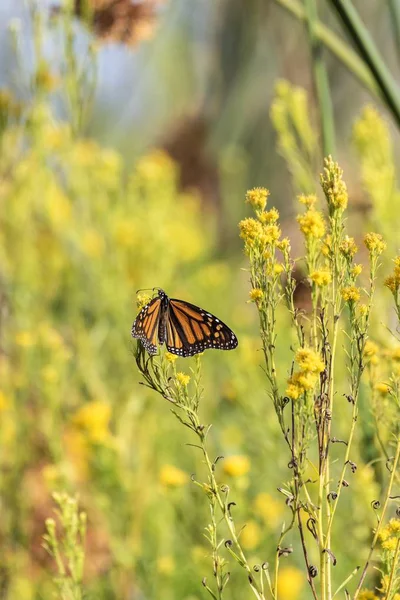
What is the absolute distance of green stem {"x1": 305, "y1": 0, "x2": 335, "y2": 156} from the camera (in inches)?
33.5

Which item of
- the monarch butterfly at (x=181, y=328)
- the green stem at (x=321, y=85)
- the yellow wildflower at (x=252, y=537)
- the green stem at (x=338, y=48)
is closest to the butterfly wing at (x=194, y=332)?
the monarch butterfly at (x=181, y=328)

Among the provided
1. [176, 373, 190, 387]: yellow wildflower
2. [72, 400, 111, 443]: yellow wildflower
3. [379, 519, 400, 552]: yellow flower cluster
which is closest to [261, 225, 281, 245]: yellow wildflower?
[176, 373, 190, 387]: yellow wildflower

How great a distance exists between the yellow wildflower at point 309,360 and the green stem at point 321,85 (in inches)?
14.4

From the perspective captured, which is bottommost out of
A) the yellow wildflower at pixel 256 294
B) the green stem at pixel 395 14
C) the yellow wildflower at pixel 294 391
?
the yellow wildflower at pixel 294 391

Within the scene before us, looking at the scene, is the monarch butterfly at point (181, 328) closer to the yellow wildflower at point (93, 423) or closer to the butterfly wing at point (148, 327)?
the butterfly wing at point (148, 327)

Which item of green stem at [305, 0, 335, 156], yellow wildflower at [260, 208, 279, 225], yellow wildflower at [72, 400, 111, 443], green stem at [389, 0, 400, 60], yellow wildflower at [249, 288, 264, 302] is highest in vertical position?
green stem at [389, 0, 400, 60]

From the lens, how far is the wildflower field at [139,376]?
2.90 ft

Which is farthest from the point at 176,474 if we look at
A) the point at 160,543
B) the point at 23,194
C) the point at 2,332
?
the point at 23,194

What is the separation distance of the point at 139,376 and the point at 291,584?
0.48 m

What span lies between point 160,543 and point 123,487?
193mm

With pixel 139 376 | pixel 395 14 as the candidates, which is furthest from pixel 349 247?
pixel 139 376

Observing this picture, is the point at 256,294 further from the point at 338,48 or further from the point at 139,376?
the point at 139,376

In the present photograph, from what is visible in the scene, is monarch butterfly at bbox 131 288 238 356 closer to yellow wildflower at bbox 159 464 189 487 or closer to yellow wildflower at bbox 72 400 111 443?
yellow wildflower at bbox 159 464 189 487

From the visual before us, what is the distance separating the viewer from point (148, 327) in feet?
2.23
